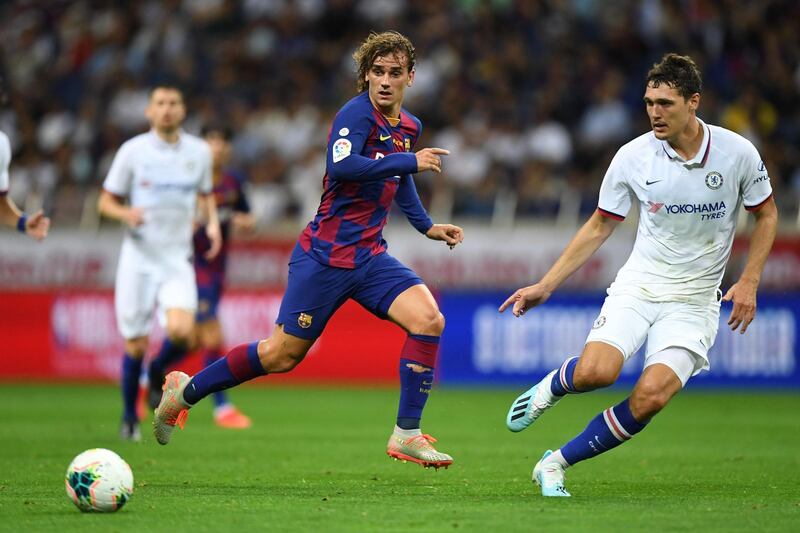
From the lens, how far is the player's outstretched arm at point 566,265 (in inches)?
297

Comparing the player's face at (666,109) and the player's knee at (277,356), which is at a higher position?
the player's face at (666,109)

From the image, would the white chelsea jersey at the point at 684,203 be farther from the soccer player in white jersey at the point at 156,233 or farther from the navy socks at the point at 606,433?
the soccer player in white jersey at the point at 156,233

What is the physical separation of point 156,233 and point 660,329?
5.54 metres

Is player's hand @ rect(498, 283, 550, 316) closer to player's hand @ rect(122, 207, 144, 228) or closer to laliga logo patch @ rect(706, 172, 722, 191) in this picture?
laliga logo patch @ rect(706, 172, 722, 191)

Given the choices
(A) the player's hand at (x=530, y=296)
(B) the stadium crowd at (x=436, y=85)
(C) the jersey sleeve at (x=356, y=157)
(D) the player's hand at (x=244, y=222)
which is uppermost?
(B) the stadium crowd at (x=436, y=85)

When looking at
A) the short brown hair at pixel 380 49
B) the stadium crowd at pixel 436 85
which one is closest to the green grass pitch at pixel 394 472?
the short brown hair at pixel 380 49

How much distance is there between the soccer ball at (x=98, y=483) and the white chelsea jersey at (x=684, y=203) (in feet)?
9.89

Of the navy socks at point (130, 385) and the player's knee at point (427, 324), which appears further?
the navy socks at point (130, 385)

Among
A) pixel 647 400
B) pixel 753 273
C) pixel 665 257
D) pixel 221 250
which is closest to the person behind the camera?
pixel 647 400

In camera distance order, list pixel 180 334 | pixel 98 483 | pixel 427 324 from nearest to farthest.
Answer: pixel 98 483
pixel 427 324
pixel 180 334

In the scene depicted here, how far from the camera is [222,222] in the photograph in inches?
544

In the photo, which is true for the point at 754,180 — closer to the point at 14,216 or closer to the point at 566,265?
the point at 566,265

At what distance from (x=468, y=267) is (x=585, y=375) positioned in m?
11.8

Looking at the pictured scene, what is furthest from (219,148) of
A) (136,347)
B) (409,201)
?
(409,201)
